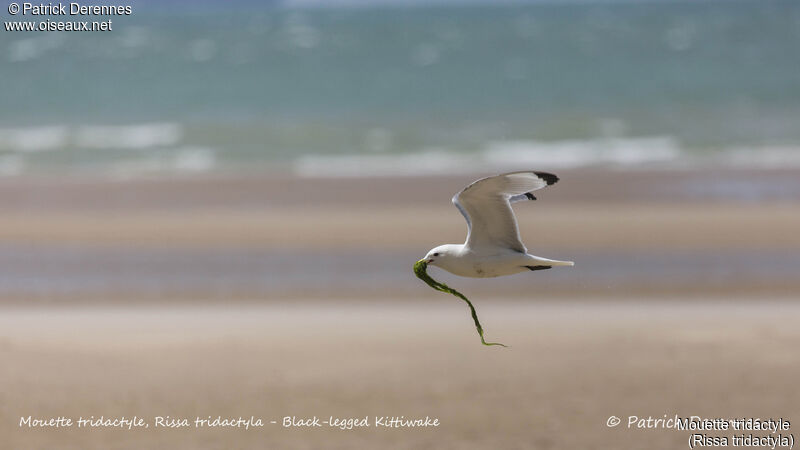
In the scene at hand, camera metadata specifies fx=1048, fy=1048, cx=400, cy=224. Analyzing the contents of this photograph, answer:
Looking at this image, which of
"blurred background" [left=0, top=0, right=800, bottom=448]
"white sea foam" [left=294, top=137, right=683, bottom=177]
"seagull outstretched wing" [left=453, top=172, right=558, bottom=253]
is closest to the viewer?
"seagull outstretched wing" [left=453, top=172, right=558, bottom=253]

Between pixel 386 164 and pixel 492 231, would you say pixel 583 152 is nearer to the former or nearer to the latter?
pixel 386 164

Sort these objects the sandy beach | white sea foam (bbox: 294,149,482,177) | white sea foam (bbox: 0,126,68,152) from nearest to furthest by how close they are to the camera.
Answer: the sandy beach → white sea foam (bbox: 294,149,482,177) → white sea foam (bbox: 0,126,68,152)

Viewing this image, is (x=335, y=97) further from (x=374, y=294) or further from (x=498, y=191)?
(x=498, y=191)

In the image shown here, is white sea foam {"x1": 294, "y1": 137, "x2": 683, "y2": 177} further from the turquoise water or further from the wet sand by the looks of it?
the wet sand

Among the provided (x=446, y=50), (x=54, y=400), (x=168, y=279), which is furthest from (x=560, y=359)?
(x=446, y=50)

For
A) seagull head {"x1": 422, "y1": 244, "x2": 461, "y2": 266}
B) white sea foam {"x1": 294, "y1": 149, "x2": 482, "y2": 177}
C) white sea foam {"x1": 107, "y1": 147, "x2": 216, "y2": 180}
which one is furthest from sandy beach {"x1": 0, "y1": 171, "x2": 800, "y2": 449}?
seagull head {"x1": 422, "y1": 244, "x2": 461, "y2": 266}

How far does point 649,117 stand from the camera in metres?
17.9

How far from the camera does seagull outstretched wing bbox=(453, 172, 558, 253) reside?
359 cm

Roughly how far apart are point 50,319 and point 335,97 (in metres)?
12.9
